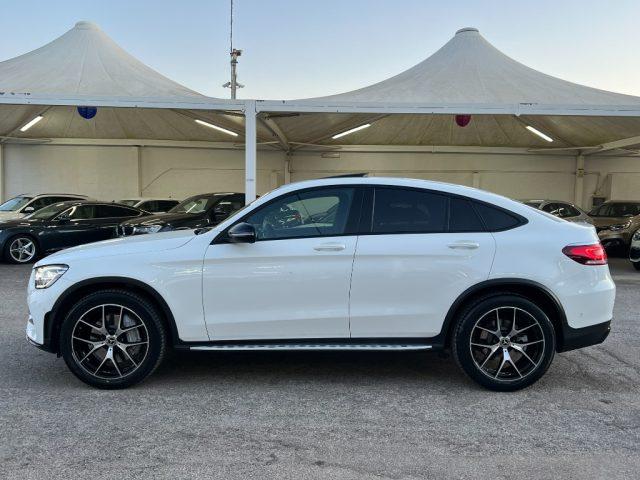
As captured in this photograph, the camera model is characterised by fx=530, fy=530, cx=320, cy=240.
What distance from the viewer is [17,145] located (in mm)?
22094

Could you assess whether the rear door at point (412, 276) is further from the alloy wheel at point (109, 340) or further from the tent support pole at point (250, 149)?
the tent support pole at point (250, 149)

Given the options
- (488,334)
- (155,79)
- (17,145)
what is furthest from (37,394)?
(17,145)

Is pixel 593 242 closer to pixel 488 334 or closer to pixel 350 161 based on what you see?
pixel 488 334

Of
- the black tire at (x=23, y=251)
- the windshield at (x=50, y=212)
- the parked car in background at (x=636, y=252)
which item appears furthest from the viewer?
the windshield at (x=50, y=212)

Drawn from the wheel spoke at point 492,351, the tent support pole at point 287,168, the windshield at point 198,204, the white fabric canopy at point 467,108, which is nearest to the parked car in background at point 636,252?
the white fabric canopy at point 467,108

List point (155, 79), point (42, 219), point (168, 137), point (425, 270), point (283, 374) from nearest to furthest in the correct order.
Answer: point (425, 270) < point (283, 374) < point (42, 219) < point (155, 79) < point (168, 137)

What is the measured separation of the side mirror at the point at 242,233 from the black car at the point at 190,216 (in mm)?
5971

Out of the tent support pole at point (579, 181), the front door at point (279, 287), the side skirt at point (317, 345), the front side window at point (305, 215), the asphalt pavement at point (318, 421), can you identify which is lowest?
the asphalt pavement at point (318, 421)

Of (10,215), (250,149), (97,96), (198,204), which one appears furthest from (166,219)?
(10,215)

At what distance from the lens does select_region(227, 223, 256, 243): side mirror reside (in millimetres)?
4071

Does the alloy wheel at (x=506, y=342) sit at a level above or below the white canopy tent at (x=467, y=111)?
below

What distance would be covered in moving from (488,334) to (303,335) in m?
1.47

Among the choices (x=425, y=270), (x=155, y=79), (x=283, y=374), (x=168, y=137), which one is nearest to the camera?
(x=425, y=270)

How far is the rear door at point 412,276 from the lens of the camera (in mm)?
4133
